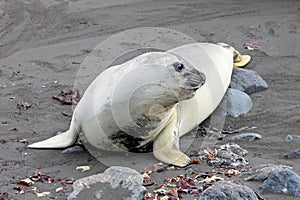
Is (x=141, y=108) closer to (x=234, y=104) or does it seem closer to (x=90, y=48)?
(x=234, y=104)

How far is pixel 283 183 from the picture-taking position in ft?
12.0

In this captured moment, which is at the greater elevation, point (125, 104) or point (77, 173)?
point (125, 104)

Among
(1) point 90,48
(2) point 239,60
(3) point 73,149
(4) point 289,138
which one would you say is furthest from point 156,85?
(1) point 90,48

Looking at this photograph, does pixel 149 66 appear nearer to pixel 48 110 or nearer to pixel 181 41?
pixel 48 110

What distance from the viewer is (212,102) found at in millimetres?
5266

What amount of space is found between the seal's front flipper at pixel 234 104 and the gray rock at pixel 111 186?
1.79 meters

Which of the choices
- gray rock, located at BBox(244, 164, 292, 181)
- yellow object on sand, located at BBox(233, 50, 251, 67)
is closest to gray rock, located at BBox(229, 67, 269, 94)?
yellow object on sand, located at BBox(233, 50, 251, 67)

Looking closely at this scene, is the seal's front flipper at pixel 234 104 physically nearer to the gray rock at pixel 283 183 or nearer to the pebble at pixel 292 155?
the pebble at pixel 292 155

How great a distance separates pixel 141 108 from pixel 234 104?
1.52 m

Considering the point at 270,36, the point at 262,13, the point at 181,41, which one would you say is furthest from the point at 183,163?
the point at 262,13

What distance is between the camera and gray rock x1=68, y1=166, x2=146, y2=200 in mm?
3596

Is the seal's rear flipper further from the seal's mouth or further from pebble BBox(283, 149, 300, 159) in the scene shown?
pebble BBox(283, 149, 300, 159)

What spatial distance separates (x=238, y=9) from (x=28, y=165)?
4.65 metres

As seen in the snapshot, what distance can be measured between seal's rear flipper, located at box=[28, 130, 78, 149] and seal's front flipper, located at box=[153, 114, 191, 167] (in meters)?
0.53
